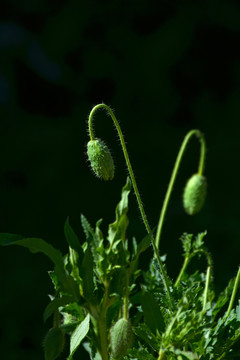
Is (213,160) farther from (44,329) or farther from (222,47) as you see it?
(44,329)

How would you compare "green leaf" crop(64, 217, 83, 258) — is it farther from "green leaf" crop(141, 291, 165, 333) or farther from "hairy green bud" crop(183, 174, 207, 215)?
"hairy green bud" crop(183, 174, 207, 215)

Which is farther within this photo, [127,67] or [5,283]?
[127,67]

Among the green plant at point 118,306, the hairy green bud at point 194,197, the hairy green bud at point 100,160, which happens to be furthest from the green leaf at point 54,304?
the hairy green bud at point 194,197

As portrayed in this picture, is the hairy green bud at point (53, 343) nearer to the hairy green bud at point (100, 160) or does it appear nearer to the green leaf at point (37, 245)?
the green leaf at point (37, 245)

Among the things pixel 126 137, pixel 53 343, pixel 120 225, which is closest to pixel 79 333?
pixel 53 343

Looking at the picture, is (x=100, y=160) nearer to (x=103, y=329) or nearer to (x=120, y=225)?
(x=120, y=225)

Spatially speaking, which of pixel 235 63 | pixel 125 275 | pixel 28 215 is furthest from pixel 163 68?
pixel 125 275
